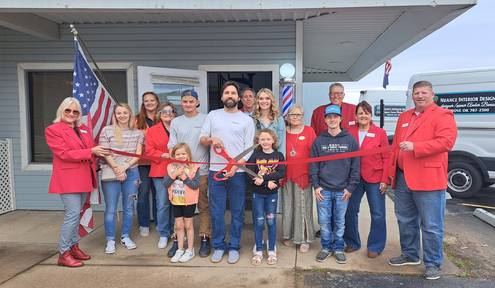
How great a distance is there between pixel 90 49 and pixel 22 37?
1051mm

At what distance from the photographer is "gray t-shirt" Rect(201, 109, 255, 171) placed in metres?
4.06

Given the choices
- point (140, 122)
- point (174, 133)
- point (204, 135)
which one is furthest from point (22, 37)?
point (204, 135)

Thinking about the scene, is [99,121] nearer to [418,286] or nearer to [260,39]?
[260,39]

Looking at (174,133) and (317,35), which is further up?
(317,35)

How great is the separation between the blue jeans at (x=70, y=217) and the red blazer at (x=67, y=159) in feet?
0.30

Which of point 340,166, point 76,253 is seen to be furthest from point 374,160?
point 76,253

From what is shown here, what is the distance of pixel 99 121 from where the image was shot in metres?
4.97

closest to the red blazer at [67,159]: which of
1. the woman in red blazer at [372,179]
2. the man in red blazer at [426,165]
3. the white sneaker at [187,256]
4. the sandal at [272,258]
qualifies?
the white sneaker at [187,256]

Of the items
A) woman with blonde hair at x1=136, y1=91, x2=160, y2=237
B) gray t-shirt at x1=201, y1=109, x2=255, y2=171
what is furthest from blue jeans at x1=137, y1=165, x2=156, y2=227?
gray t-shirt at x1=201, y1=109, x2=255, y2=171

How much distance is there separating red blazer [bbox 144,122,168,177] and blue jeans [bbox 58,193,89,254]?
829 mm

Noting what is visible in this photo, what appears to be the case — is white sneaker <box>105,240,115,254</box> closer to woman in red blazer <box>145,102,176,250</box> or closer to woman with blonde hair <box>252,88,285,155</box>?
woman in red blazer <box>145,102,176,250</box>

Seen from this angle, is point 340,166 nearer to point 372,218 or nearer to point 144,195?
point 372,218

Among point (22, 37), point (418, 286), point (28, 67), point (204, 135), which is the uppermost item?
point (22, 37)

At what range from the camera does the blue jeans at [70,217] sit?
4.01 metres
